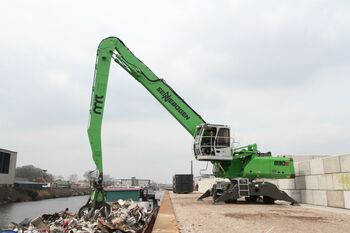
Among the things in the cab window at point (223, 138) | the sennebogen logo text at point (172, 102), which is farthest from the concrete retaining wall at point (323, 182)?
the sennebogen logo text at point (172, 102)

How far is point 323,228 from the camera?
25.7ft

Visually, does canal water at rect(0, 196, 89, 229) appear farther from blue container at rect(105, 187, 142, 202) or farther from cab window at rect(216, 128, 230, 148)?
cab window at rect(216, 128, 230, 148)

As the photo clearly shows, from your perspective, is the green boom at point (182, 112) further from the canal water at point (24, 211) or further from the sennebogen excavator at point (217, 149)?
the canal water at point (24, 211)

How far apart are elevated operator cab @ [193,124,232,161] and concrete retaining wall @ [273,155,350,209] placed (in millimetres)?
3762

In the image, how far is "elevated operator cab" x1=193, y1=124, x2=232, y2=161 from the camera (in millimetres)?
15930

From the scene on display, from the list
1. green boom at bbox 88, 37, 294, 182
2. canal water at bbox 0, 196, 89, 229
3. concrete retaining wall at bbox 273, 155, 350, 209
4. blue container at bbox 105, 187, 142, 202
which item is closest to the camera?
concrete retaining wall at bbox 273, 155, 350, 209

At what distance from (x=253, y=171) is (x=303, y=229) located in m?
8.73

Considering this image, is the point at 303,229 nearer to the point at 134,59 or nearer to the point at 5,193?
the point at 134,59

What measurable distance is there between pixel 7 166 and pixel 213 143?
6287 centimetres

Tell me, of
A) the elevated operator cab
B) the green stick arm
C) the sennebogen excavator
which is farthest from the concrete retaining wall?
the green stick arm

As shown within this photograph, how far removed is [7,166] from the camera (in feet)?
223

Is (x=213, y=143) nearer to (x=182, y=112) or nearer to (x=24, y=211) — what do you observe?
(x=182, y=112)

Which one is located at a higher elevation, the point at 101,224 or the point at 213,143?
the point at 213,143

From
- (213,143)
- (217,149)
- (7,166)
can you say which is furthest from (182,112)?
(7,166)
